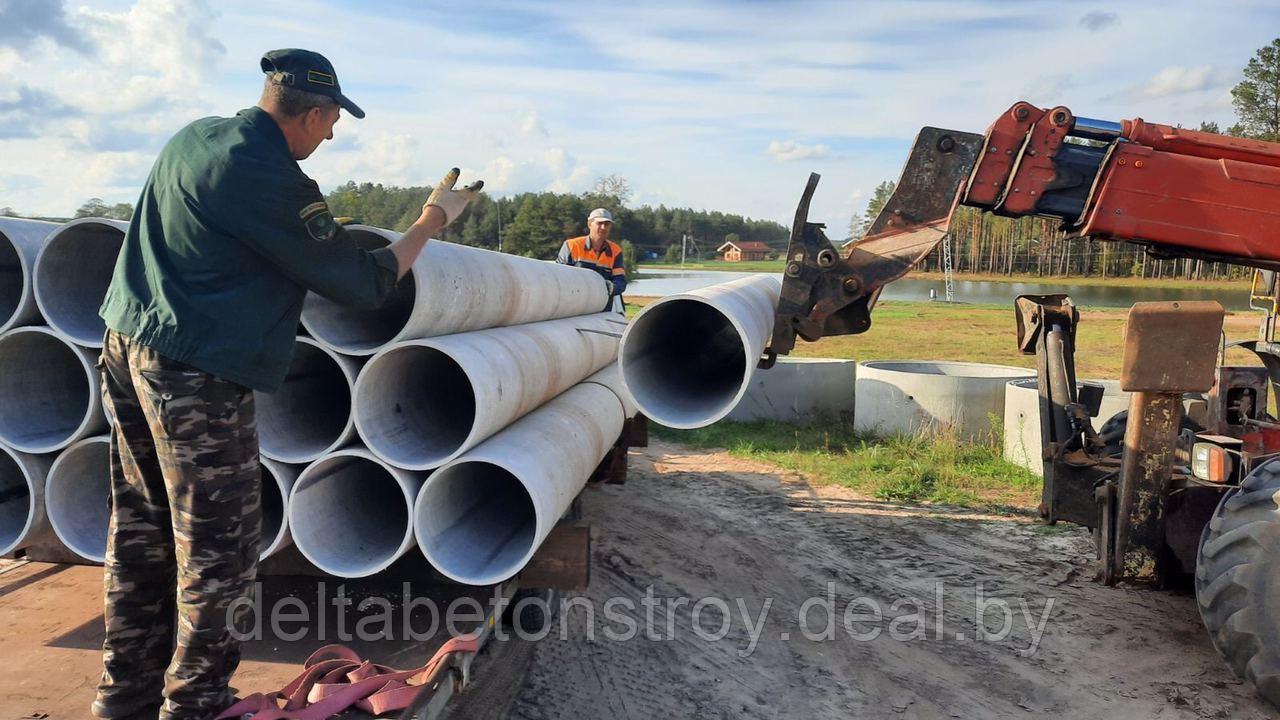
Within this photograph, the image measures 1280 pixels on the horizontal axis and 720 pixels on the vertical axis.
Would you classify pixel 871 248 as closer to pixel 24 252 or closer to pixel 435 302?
pixel 435 302

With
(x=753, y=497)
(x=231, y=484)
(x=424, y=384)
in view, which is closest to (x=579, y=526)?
(x=424, y=384)

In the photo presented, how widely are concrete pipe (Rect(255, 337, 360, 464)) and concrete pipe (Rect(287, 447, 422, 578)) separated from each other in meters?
0.12

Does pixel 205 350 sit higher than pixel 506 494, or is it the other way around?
pixel 205 350

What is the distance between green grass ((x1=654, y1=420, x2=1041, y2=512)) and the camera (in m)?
7.79

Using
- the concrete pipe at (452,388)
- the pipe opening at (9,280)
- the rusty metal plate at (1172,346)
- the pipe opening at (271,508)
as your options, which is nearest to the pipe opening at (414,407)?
the concrete pipe at (452,388)

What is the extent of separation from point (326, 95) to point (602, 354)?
331cm

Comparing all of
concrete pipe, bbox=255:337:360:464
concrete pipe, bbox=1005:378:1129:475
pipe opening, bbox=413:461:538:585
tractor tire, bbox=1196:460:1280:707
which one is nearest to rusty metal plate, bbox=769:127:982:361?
pipe opening, bbox=413:461:538:585

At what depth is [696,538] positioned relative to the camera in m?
6.59

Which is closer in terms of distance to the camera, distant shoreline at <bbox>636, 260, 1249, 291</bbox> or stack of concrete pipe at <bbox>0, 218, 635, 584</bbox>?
stack of concrete pipe at <bbox>0, 218, 635, 584</bbox>

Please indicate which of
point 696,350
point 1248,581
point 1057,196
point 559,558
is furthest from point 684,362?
point 1248,581

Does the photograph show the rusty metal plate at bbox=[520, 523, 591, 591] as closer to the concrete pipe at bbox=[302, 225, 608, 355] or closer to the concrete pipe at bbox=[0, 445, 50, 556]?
the concrete pipe at bbox=[302, 225, 608, 355]

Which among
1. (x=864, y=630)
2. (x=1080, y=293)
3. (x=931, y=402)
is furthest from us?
(x=1080, y=293)

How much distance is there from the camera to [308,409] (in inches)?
164

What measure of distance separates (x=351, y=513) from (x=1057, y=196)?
3.89m
